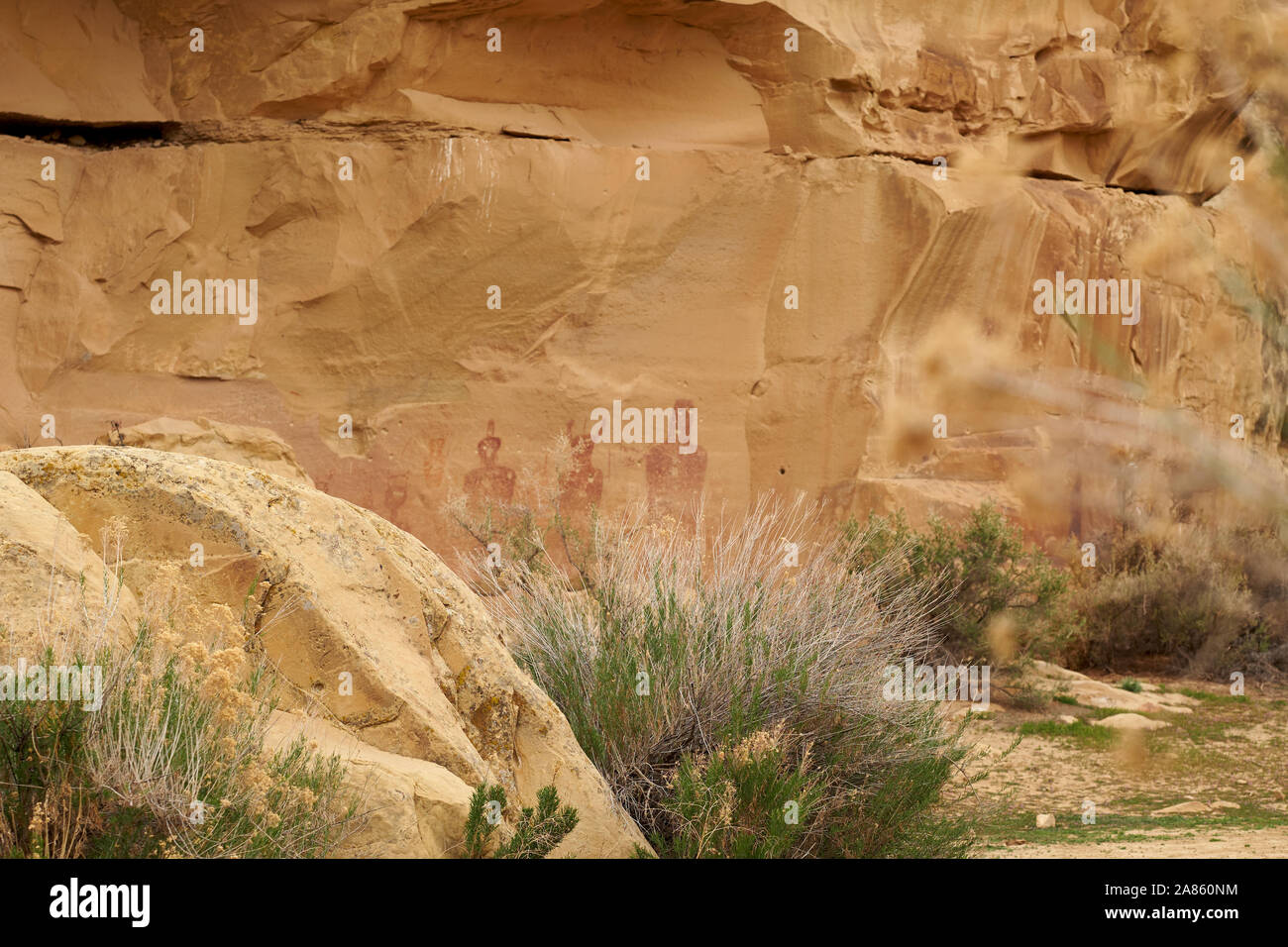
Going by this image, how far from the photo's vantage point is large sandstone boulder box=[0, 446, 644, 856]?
3.89m

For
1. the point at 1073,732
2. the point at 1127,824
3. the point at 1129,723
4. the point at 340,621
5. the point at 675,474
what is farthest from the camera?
the point at 675,474

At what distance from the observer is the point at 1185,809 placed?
7.38 metres

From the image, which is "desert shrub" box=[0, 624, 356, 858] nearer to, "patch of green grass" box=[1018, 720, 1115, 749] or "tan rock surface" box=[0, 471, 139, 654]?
"tan rock surface" box=[0, 471, 139, 654]

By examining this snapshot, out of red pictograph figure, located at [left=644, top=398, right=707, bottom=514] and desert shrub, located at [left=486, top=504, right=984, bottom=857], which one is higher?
red pictograph figure, located at [left=644, top=398, right=707, bottom=514]

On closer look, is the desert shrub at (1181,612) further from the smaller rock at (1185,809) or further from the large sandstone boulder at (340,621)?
the large sandstone boulder at (340,621)

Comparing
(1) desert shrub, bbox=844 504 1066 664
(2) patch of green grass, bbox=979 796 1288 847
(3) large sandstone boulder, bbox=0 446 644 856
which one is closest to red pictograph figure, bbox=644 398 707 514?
(1) desert shrub, bbox=844 504 1066 664

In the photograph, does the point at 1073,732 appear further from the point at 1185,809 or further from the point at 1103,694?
the point at 1185,809

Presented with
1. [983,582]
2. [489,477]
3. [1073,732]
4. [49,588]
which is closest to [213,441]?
[489,477]

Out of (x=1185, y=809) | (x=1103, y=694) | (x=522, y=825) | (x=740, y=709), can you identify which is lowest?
(x=1185, y=809)

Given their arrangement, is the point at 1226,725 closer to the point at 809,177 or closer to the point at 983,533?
the point at 983,533

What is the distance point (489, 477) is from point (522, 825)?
7.10 meters

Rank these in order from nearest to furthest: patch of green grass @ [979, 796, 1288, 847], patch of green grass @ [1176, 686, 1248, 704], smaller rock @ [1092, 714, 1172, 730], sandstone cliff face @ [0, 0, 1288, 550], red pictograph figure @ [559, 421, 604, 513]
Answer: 1. patch of green grass @ [979, 796, 1288, 847]
2. smaller rock @ [1092, 714, 1172, 730]
3. patch of green grass @ [1176, 686, 1248, 704]
4. sandstone cliff face @ [0, 0, 1288, 550]
5. red pictograph figure @ [559, 421, 604, 513]

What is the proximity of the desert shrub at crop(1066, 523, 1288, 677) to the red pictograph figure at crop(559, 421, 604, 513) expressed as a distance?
4.17 metres

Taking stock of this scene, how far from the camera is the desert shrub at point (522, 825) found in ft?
12.6
